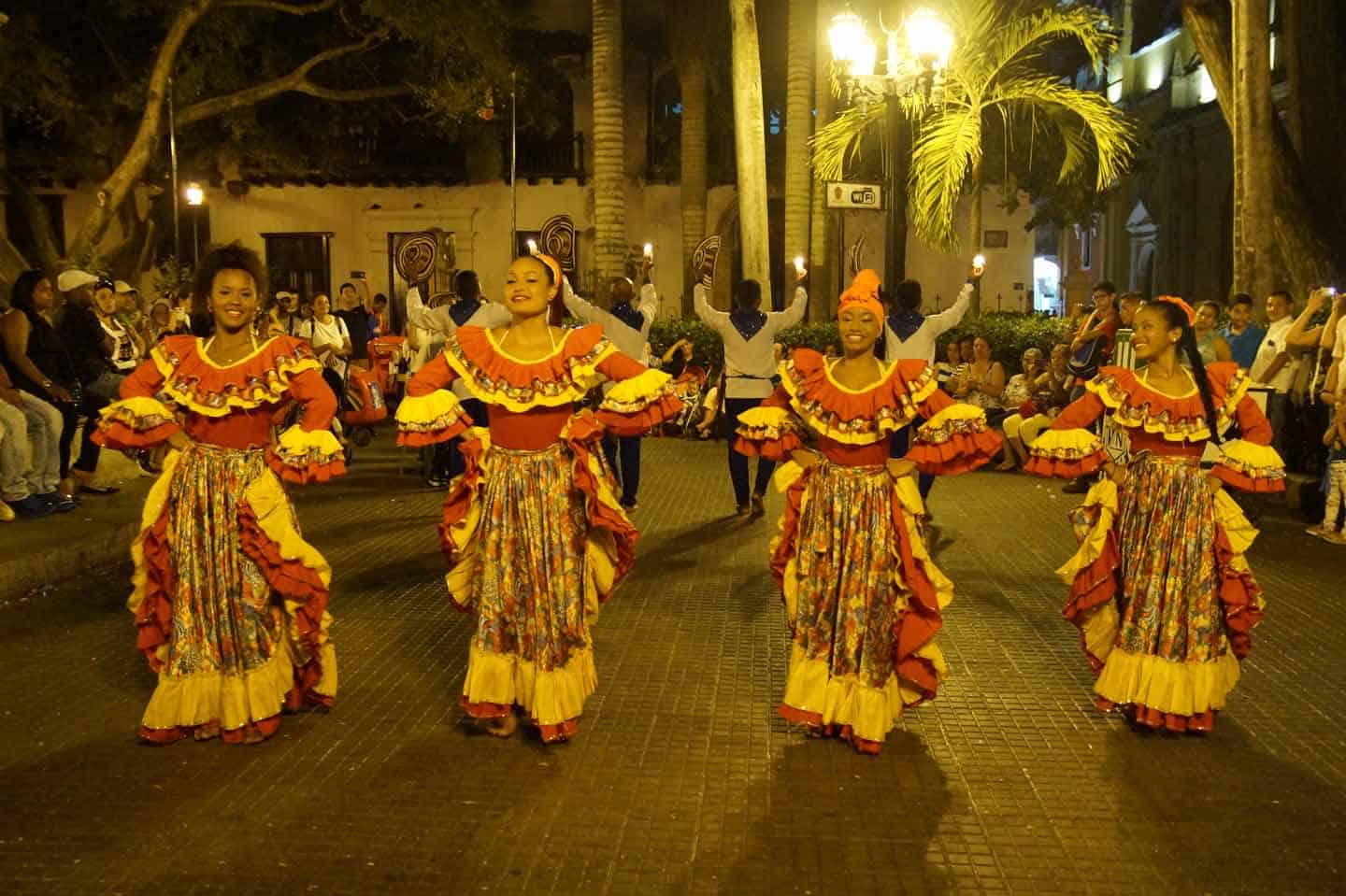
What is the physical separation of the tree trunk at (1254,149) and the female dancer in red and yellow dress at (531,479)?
11.1 metres

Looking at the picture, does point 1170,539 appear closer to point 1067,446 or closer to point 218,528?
point 1067,446

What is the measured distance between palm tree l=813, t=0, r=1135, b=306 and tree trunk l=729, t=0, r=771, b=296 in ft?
5.77

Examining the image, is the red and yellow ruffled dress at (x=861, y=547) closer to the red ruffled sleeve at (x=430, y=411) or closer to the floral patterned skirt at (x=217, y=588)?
the red ruffled sleeve at (x=430, y=411)

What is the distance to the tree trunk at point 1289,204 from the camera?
620 inches

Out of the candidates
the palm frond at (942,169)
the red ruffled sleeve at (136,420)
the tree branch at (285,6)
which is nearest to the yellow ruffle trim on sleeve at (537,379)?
the red ruffled sleeve at (136,420)

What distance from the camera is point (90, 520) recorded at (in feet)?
31.0

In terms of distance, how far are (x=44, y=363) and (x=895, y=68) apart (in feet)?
26.9

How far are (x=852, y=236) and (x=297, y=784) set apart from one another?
25600mm

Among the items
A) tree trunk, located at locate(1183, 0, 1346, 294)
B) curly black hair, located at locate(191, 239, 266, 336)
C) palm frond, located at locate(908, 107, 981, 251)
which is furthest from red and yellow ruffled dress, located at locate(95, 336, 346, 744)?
palm frond, located at locate(908, 107, 981, 251)

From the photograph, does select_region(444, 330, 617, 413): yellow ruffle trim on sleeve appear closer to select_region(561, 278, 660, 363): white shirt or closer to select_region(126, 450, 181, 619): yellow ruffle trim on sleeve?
select_region(126, 450, 181, 619): yellow ruffle trim on sleeve

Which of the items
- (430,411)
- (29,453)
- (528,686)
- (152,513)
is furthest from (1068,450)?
(29,453)

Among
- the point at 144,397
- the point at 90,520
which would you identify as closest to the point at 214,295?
the point at 144,397

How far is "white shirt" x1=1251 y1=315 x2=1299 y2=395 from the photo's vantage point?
11219 mm

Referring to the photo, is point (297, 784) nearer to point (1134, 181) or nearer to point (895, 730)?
point (895, 730)
